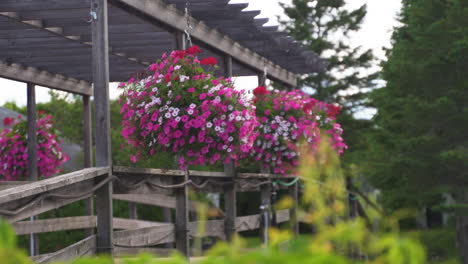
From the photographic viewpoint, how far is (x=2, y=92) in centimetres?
1421

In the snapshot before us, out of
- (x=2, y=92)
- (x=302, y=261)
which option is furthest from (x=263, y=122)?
(x=302, y=261)

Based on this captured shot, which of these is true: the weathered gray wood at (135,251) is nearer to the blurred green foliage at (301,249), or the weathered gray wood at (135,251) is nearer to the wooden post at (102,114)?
the wooden post at (102,114)

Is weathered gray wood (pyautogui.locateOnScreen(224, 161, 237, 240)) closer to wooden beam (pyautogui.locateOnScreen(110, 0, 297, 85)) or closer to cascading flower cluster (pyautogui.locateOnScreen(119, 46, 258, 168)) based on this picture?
wooden beam (pyautogui.locateOnScreen(110, 0, 297, 85))

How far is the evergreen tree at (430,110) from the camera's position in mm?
16859

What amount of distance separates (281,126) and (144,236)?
300 centimetres

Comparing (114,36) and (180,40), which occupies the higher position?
(114,36)

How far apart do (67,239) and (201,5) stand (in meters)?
Result: 6.15

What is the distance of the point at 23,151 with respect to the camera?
1057cm

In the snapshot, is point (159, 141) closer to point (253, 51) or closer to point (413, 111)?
point (253, 51)

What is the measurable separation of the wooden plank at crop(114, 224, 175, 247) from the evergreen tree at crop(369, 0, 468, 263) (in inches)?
416

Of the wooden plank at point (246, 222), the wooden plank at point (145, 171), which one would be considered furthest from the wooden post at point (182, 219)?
the wooden plank at point (246, 222)

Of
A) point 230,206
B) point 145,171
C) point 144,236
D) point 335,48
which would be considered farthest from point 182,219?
point 335,48

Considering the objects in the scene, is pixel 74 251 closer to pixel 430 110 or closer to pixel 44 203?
pixel 44 203

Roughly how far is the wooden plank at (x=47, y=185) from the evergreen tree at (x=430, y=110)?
12299 mm
